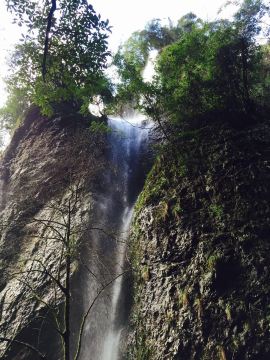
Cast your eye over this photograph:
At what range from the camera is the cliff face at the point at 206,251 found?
25.2ft

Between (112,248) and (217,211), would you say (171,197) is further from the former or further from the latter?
(112,248)

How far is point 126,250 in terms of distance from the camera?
11.7m

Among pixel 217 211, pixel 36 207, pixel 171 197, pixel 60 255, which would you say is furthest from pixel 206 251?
pixel 36 207

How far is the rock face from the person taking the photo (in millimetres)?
10344

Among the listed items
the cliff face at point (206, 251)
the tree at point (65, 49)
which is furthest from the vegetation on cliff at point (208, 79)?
the tree at point (65, 49)

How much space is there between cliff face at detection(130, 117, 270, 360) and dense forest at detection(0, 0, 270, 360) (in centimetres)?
3

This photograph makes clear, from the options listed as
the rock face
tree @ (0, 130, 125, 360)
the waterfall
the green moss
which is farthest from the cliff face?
the rock face

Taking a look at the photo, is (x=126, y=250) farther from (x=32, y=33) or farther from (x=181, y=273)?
(x=32, y=33)

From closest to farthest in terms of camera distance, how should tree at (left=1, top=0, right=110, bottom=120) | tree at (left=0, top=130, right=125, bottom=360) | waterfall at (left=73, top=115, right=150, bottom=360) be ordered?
tree at (left=1, top=0, right=110, bottom=120) < tree at (left=0, top=130, right=125, bottom=360) < waterfall at (left=73, top=115, right=150, bottom=360)

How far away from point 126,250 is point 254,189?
4680 millimetres

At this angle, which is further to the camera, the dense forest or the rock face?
the rock face

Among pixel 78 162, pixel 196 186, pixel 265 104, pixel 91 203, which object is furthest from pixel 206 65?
pixel 91 203

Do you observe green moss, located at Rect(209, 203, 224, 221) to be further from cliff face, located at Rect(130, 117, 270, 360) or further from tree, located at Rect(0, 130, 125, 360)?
tree, located at Rect(0, 130, 125, 360)

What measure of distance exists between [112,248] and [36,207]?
3.29 meters
